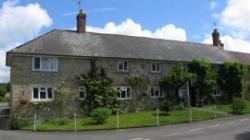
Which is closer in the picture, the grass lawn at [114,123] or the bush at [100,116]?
the grass lawn at [114,123]

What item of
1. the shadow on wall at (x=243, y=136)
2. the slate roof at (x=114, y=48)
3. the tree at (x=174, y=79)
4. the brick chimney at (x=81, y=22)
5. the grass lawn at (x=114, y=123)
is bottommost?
the shadow on wall at (x=243, y=136)

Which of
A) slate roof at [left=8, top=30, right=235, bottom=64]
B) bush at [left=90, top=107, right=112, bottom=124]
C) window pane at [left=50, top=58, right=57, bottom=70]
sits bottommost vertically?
bush at [left=90, top=107, right=112, bottom=124]

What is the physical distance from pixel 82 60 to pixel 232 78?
19644mm

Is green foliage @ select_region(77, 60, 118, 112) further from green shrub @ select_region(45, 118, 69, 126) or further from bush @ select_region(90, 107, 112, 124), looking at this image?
bush @ select_region(90, 107, 112, 124)

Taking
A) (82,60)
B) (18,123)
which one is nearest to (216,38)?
(82,60)

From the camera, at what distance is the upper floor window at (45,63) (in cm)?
3512

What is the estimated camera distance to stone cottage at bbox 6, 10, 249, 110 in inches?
1357

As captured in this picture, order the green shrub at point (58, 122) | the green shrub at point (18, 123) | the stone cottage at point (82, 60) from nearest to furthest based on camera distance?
the green shrub at point (18, 123), the green shrub at point (58, 122), the stone cottage at point (82, 60)

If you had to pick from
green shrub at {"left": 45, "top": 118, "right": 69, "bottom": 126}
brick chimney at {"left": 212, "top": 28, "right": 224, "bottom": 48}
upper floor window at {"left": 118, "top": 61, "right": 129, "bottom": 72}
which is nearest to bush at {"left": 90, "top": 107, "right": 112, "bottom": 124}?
green shrub at {"left": 45, "top": 118, "right": 69, "bottom": 126}

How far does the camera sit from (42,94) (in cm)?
3506

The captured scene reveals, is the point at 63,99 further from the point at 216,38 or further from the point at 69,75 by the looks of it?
the point at 216,38

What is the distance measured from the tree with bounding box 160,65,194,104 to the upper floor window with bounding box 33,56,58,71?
39.3ft

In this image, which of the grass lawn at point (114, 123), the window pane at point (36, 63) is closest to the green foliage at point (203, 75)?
the grass lawn at point (114, 123)

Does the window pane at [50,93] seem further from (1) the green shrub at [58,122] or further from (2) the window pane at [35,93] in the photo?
(1) the green shrub at [58,122]
